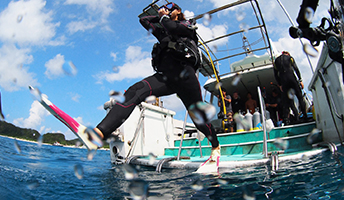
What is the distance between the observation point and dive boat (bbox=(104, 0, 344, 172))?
2736mm

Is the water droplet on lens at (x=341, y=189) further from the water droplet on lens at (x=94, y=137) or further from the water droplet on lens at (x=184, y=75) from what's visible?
the water droplet on lens at (x=94, y=137)

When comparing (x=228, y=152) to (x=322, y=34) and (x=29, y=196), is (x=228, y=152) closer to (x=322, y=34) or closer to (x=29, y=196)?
(x=322, y=34)

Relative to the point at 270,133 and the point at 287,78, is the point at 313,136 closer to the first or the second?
the point at 270,133

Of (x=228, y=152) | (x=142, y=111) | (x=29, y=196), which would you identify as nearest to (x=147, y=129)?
(x=142, y=111)

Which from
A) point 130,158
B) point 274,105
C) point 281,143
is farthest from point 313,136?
point 130,158

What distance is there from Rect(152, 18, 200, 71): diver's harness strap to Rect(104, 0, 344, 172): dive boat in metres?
1.44

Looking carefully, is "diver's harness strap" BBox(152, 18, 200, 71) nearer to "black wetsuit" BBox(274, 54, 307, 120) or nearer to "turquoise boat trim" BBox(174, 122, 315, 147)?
"turquoise boat trim" BBox(174, 122, 315, 147)

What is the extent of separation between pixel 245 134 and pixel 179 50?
8.89ft

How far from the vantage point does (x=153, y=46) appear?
7.70ft

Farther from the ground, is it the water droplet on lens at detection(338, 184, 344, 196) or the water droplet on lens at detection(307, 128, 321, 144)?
the water droplet on lens at detection(307, 128, 321, 144)

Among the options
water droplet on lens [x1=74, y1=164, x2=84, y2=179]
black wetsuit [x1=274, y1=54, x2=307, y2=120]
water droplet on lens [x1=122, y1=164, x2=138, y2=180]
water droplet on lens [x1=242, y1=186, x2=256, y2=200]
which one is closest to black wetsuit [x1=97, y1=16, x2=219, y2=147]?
water droplet on lens [x1=242, y1=186, x2=256, y2=200]

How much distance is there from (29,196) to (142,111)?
321 centimetres

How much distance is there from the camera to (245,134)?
4.16 m

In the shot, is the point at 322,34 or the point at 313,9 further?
the point at 322,34
